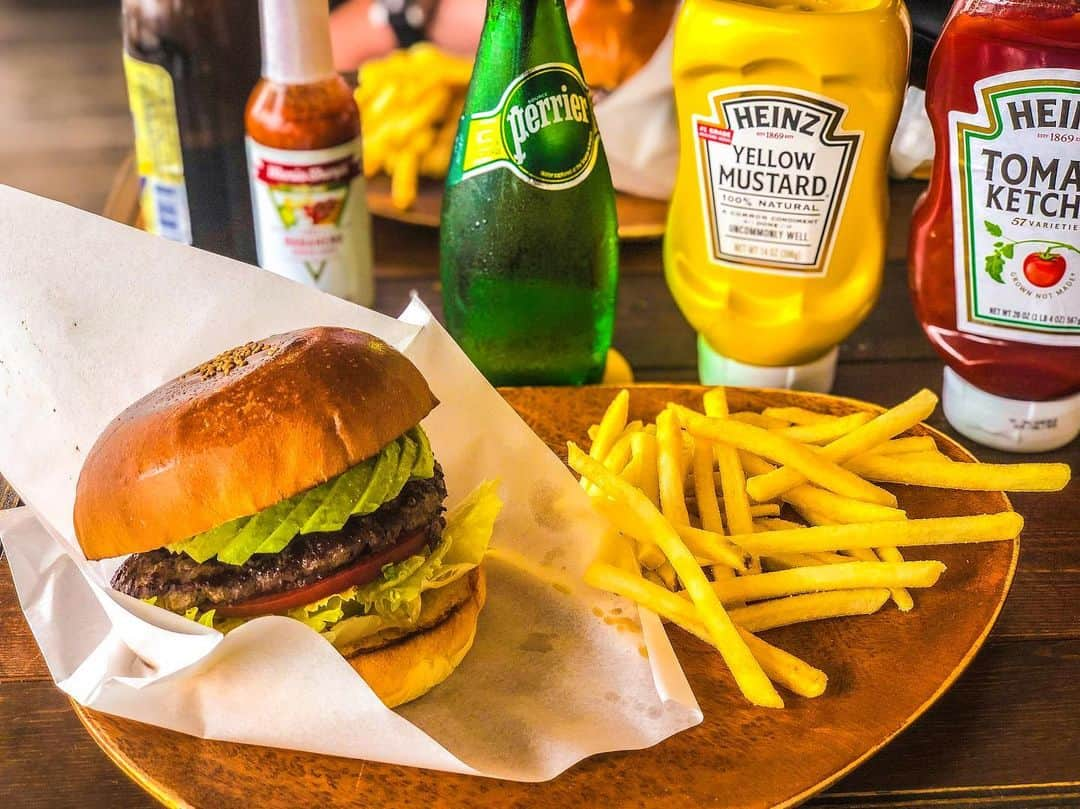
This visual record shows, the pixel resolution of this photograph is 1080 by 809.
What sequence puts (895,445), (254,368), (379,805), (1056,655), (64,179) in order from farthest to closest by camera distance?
(64,179), (895,445), (1056,655), (254,368), (379,805)

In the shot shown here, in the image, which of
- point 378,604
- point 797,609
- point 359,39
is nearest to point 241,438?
point 378,604

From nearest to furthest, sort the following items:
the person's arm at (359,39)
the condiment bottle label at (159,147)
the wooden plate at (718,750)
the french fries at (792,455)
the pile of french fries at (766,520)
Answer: the wooden plate at (718,750) < the pile of french fries at (766,520) < the french fries at (792,455) < the condiment bottle label at (159,147) < the person's arm at (359,39)

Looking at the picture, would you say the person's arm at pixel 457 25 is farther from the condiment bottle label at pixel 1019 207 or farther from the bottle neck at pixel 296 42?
the condiment bottle label at pixel 1019 207


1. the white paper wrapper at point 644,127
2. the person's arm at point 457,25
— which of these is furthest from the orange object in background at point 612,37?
the person's arm at point 457,25

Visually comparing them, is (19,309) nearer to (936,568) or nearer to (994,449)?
(936,568)

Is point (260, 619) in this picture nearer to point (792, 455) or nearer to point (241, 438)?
point (241, 438)

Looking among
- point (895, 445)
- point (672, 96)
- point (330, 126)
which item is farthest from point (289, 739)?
point (672, 96)
